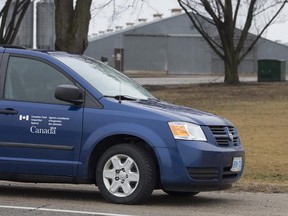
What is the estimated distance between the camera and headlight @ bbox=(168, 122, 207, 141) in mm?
8477

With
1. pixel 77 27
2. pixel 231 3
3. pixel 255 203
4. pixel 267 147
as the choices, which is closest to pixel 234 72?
pixel 231 3

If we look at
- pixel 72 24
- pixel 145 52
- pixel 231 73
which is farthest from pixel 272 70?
pixel 145 52

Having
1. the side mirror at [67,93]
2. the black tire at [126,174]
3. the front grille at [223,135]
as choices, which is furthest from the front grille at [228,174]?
the side mirror at [67,93]

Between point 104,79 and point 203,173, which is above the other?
point 104,79

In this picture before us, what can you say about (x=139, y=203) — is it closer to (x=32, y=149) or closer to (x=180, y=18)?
(x=32, y=149)

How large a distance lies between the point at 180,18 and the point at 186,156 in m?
70.9

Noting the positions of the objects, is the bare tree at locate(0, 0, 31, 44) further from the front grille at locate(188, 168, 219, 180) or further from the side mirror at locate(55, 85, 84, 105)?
the front grille at locate(188, 168, 219, 180)

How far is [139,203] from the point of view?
8672mm

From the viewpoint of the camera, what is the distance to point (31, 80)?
→ 9.20 meters

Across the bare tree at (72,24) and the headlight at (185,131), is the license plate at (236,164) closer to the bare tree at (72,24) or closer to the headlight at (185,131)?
the headlight at (185,131)

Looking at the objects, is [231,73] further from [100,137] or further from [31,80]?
[100,137]

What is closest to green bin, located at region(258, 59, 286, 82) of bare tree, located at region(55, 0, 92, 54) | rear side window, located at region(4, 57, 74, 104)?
bare tree, located at region(55, 0, 92, 54)

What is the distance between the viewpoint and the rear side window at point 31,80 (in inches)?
358

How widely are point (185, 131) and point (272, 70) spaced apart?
126 feet
